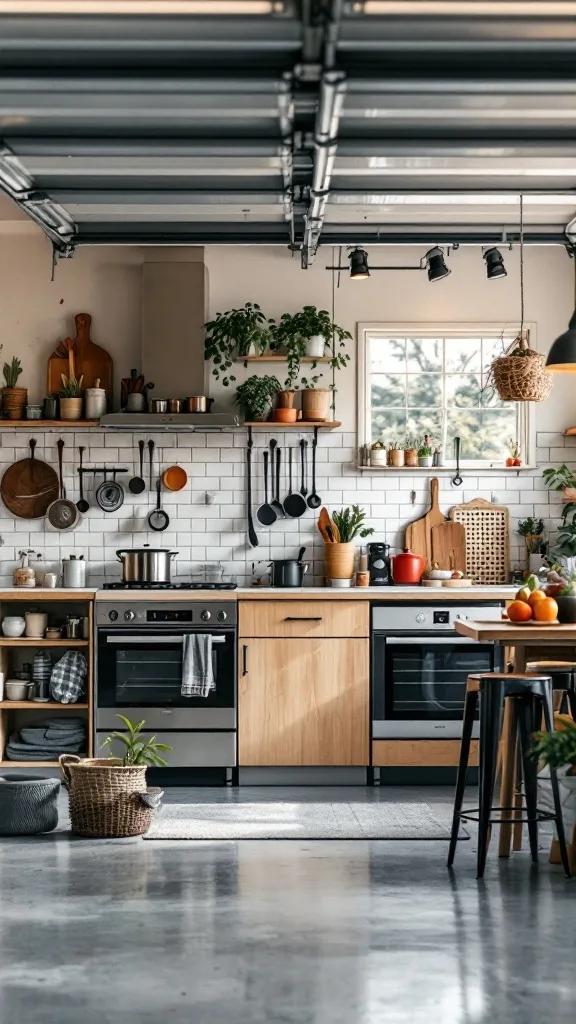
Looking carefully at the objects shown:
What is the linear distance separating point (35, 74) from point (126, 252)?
3202 millimetres

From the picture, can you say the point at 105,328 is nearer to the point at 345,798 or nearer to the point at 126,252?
the point at 126,252

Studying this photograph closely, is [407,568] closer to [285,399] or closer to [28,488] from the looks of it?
[285,399]

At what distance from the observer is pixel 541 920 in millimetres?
4074

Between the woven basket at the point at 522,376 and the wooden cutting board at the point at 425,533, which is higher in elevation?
the woven basket at the point at 522,376

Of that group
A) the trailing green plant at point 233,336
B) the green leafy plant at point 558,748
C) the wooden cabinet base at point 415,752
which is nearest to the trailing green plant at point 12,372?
the trailing green plant at point 233,336

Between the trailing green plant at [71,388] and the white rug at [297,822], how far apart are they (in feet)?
8.67

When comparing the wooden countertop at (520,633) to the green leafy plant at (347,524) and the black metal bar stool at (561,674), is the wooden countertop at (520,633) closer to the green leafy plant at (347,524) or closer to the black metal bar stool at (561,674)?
the black metal bar stool at (561,674)

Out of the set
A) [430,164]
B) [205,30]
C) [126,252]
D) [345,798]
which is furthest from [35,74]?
[345,798]

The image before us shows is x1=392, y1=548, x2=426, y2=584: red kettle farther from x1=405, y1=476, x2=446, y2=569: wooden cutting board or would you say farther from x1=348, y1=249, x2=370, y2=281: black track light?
x1=348, y1=249, x2=370, y2=281: black track light

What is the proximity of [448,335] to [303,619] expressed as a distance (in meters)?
2.16

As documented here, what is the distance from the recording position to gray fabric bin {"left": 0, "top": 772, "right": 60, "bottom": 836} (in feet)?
17.8

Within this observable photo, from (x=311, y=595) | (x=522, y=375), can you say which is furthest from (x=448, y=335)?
(x=311, y=595)

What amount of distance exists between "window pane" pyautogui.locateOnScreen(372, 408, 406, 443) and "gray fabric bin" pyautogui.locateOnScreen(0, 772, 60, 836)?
3219mm

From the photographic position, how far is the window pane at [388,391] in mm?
7516
